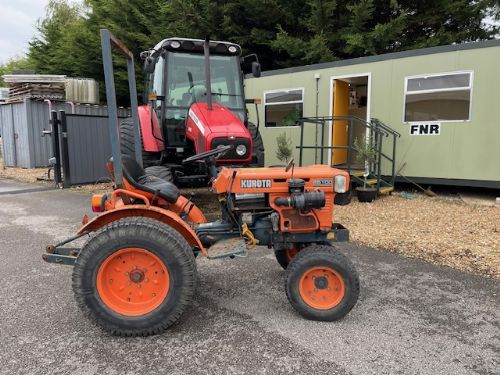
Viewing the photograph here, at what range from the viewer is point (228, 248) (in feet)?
10.3

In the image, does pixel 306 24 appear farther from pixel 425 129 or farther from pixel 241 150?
pixel 241 150

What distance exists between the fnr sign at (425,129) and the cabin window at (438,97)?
0.36 feet

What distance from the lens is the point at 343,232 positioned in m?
3.22

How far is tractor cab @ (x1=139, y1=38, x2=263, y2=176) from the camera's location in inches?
237

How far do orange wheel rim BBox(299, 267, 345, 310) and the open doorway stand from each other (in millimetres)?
5861

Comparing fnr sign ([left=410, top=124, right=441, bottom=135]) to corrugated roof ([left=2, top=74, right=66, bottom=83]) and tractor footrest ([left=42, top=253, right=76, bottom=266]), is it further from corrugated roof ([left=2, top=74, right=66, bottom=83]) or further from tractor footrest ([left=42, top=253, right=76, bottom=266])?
corrugated roof ([left=2, top=74, right=66, bottom=83])

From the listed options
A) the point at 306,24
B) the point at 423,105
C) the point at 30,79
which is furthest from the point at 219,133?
the point at 30,79

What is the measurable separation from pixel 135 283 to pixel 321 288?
1307mm

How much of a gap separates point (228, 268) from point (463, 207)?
187 inches

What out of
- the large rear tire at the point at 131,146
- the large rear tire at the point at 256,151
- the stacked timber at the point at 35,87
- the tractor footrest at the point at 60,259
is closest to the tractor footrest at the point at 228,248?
the tractor footrest at the point at 60,259

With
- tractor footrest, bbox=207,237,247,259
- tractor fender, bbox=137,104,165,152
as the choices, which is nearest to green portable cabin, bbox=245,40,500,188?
tractor fender, bbox=137,104,165,152

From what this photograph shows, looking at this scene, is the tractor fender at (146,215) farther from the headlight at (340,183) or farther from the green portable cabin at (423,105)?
the green portable cabin at (423,105)

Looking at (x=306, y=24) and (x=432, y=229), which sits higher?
(x=306, y=24)

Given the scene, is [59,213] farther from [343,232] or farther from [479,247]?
[479,247]
